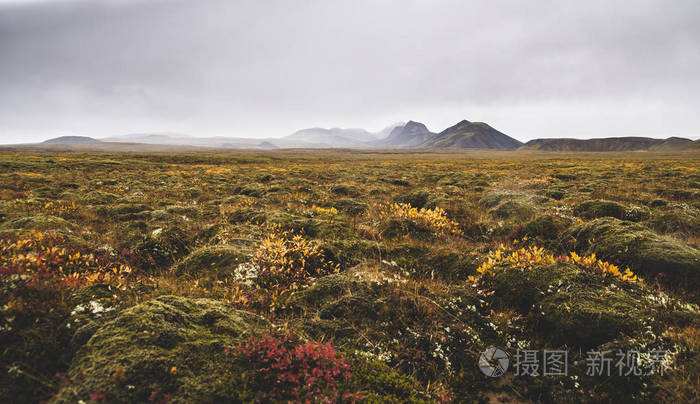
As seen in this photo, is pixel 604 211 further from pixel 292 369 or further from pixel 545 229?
pixel 292 369

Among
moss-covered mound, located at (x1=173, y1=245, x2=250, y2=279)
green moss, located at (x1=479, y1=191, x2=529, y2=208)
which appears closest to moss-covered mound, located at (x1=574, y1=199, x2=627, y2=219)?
green moss, located at (x1=479, y1=191, x2=529, y2=208)

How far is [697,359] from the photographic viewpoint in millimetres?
2982

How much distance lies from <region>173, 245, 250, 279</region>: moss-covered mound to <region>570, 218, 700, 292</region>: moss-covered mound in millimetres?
8121

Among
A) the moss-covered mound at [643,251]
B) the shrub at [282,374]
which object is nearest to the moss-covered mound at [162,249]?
the shrub at [282,374]

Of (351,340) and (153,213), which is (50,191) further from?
(351,340)

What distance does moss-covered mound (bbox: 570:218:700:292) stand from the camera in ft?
16.2

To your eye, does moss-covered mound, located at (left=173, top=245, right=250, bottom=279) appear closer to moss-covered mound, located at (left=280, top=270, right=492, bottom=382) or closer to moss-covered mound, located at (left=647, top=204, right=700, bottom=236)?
moss-covered mound, located at (left=280, top=270, right=492, bottom=382)

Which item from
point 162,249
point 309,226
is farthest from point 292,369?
point 309,226

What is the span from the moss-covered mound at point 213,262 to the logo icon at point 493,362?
183 inches

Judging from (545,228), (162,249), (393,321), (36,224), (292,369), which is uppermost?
(36,224)

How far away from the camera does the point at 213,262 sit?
229 inches

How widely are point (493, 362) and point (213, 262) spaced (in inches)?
215

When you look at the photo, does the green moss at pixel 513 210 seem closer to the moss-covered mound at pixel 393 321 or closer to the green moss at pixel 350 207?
the green moss at pixel 350 207

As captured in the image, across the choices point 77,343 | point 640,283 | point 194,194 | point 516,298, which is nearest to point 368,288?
point 516,298
